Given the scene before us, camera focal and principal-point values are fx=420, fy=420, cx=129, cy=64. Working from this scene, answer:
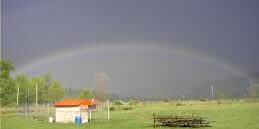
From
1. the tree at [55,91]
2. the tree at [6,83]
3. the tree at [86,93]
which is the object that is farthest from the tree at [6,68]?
the tree at [86,93]

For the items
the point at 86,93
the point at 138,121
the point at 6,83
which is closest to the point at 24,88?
the point at 6,83

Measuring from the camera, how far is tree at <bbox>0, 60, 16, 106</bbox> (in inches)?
4673

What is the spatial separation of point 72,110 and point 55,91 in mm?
88610

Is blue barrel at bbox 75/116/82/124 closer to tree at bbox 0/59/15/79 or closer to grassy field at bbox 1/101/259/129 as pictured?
grassy field at bbox 1/101/259/129

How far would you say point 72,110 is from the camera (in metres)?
63.5

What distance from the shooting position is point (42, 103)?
5891 inches

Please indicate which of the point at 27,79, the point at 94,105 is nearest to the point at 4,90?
the point at 27,79

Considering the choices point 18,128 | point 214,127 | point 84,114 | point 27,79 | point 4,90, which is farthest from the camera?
point 27,79

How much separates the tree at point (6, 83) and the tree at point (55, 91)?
2627cm

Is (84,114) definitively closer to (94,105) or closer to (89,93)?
(94,105)

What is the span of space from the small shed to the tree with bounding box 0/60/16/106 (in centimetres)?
5831

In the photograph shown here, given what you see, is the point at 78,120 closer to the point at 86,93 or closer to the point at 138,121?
the point at 138,121

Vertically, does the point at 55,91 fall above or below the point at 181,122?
above

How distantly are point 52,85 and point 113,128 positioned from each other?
356 feet
